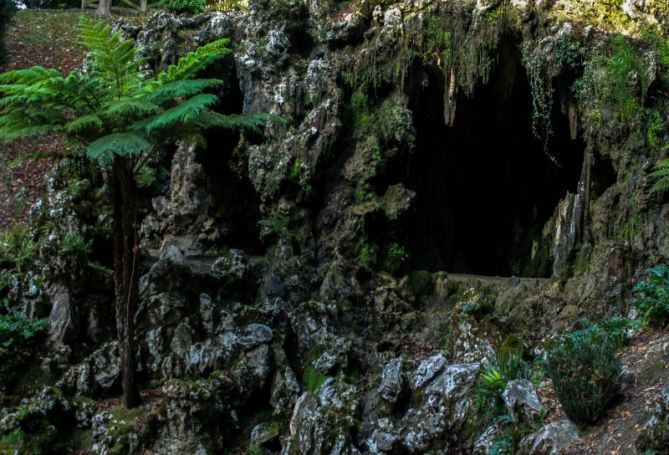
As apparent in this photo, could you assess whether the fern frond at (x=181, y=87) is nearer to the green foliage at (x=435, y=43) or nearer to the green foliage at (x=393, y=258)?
the green foliage at (x=393, y=258)

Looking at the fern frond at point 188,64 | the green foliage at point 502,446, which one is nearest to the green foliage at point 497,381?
the green foliage at point 502,446

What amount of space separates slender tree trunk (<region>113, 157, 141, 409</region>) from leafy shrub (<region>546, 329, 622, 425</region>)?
21.5 feet

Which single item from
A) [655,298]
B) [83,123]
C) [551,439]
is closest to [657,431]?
[551,439]

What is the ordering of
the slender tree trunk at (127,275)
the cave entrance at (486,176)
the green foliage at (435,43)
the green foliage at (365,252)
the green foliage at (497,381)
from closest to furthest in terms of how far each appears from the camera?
the green foliage at (497,381) → the slender tree trunk at (127,275) → the green foliage at (365,252) → the green foliage at (435,43) → the cave entrance at (486,176)

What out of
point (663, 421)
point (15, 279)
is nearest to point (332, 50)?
point (15, 279)

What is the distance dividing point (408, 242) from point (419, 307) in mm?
1742

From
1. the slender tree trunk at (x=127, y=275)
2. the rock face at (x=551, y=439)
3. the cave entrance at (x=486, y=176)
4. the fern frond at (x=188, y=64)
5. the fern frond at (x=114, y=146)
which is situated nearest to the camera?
the rock face at (x=551, y=439)

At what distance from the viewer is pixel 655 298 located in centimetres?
760

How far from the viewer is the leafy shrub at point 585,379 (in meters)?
6.10

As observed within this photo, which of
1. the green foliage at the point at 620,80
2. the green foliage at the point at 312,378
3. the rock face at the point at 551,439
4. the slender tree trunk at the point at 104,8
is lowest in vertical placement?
the green foliage at the point at 312,378

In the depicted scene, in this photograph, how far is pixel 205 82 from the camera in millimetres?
8852

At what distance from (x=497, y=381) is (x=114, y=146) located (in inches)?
236

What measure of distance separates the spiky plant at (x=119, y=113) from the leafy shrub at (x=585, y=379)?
584cm

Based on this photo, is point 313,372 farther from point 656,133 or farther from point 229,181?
point 229,181
